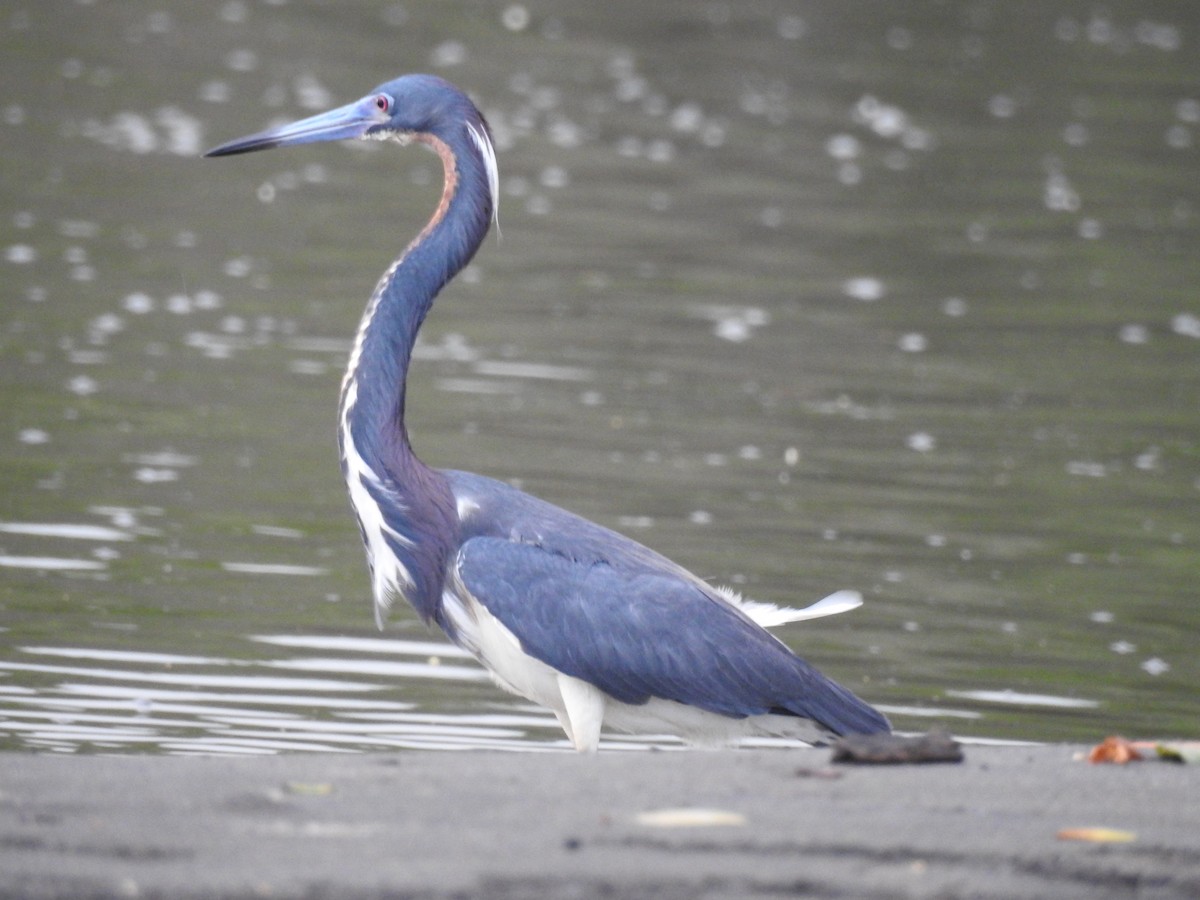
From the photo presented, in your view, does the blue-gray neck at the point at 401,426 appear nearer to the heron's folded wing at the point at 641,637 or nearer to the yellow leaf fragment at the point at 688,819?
the heron's folded wing at the point at 641,637

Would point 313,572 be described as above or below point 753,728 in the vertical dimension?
below

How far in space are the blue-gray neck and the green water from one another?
95 centimetres

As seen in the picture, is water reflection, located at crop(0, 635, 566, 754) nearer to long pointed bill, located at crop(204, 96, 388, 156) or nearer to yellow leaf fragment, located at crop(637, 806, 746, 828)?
long pointed bill, located at crop(204, 96, 388, 156)

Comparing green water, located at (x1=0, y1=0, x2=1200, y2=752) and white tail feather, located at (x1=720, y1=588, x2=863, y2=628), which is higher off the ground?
white tail feather, located at (x1=720, y1=588, x2=863, y2=628)

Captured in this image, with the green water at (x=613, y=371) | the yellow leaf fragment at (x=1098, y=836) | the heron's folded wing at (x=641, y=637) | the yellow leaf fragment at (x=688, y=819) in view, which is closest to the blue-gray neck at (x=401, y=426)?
the heron's folded wing at (x=641, y=637)

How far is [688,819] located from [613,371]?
8491 millimetres

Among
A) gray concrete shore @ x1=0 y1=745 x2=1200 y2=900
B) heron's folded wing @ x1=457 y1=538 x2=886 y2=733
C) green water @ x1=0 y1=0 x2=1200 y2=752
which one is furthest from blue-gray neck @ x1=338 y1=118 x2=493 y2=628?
gray concrete shore @ x1=0 y1=745 x2=1200 y2=900

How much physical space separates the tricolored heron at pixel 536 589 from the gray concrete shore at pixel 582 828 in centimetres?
87

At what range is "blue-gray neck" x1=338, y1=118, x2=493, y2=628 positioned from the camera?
7277 millimetres

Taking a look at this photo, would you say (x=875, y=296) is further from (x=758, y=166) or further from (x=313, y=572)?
(x=313, y=572)

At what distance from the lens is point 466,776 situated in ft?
18.9

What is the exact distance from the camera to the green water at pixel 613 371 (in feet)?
29.2

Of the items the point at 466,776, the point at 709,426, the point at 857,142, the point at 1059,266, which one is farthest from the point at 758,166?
the point at 466,776

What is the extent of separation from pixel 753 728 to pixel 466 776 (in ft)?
5.66
